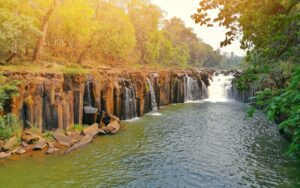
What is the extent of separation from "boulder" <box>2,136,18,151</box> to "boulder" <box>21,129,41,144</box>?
1.71 ft

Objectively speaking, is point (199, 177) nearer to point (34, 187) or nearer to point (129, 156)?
point (129, 156)

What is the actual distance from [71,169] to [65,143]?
3.72 metres

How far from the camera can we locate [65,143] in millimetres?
17594

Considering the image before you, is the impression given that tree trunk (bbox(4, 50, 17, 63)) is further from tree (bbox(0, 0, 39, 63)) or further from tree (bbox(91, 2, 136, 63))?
tree (bbox(91, 2, 136, 63))

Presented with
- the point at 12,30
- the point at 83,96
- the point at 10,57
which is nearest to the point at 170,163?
the point at 83,96

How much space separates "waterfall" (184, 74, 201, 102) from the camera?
4172 cm

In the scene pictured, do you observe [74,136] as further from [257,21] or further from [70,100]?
[257,21]

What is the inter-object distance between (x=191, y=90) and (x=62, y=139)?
27676 millimetres

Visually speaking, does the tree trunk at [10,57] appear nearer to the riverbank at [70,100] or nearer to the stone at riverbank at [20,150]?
the riverbank at [70,100]

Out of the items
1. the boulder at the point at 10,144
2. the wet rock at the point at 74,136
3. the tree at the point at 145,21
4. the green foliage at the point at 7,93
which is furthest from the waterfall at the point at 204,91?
the boulder at the point at 10,144

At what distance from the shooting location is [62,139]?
1797 centimetres

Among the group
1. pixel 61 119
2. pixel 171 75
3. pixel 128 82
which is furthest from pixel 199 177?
pixel 171 75

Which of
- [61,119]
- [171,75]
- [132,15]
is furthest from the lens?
[132,15]

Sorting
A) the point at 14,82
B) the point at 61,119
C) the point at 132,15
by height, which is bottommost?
the point at 61,119
